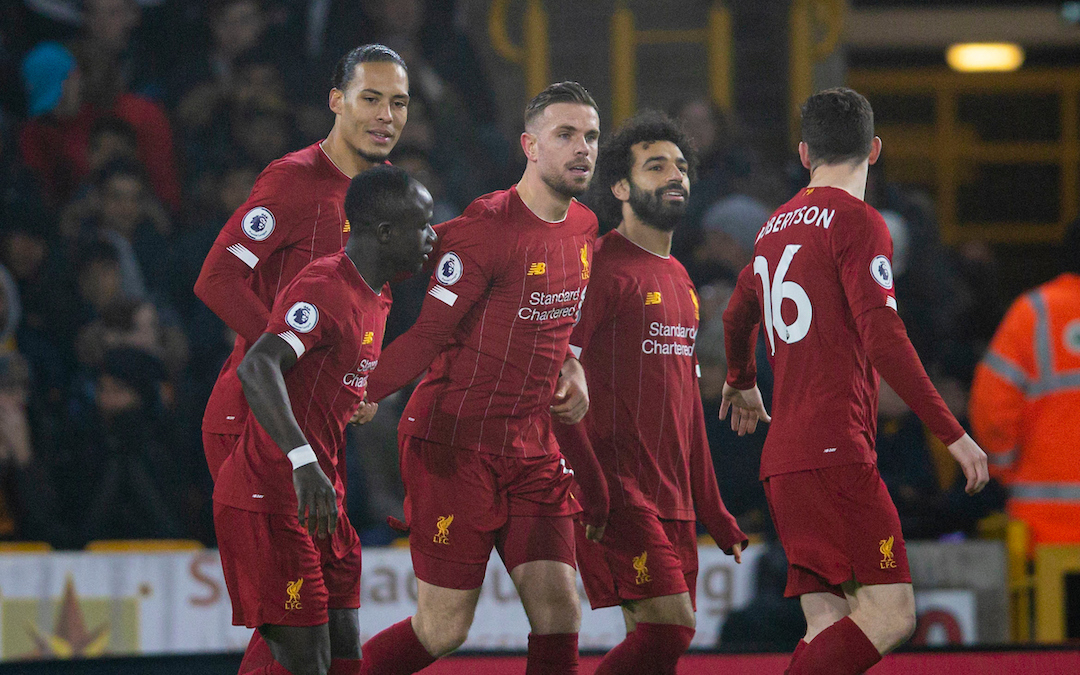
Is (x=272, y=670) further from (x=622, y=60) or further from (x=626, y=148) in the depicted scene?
(x=622, y=60)

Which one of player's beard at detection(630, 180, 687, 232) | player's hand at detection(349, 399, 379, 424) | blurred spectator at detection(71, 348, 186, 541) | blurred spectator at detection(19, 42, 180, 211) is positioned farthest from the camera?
blurred spectator at detection(19, 42, 180, 211)

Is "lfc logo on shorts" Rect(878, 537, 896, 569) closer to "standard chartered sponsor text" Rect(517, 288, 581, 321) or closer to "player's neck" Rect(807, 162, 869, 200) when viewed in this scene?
"player's neck" Rect(807, 162, 869, 200)

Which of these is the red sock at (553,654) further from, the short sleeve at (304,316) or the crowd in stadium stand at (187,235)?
the crowd in stadium stand at (187,235)

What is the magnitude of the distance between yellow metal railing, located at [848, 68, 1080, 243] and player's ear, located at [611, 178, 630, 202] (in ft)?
20.9

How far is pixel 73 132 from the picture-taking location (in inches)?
297

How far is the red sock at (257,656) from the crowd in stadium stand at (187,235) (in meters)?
2.23

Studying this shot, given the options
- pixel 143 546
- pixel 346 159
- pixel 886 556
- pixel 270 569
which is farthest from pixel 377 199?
pixel 143 546

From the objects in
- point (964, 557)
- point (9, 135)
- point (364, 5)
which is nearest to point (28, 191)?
point (9, 135)

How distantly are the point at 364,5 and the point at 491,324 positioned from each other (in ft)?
14.4

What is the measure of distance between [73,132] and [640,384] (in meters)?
4.61

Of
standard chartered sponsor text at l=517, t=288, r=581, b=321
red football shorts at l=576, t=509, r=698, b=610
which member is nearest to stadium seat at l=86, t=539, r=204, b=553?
red football shorts at l=576, t=509, r=698, b=610

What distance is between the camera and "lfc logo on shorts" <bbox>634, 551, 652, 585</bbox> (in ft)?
13.2

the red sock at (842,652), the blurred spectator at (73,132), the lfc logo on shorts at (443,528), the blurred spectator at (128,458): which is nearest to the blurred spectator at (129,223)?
the blurred spectator at (73,132)

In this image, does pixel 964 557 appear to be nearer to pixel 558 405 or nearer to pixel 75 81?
pixel 558 405
